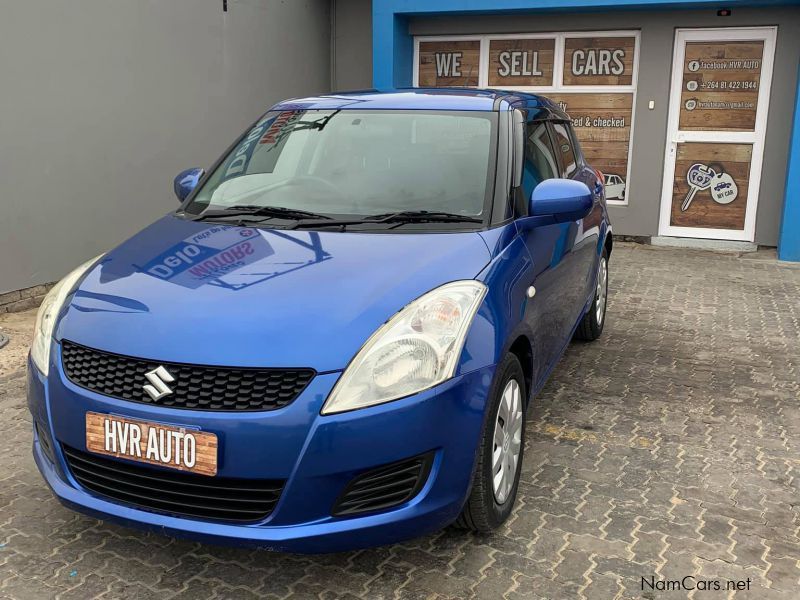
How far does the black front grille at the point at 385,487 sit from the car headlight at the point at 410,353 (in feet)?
0.79

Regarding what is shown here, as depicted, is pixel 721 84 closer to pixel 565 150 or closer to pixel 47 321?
pixel 565 150

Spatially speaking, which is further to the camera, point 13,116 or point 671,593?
point 13,116

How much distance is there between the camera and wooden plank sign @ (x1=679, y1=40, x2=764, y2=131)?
9602mm

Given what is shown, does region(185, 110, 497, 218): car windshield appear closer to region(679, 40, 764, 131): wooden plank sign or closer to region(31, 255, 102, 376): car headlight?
region(31, 255, 102, 376): car headlight

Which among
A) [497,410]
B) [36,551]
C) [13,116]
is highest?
[13,116]

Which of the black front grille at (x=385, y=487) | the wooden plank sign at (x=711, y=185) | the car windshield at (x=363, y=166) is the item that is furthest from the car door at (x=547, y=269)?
the wooden plank sign at (x=711, y=185)

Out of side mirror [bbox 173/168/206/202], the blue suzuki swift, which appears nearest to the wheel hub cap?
the blue suzuki swift

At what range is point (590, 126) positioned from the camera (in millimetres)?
10477

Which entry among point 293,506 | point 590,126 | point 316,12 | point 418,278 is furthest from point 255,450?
point 316,12

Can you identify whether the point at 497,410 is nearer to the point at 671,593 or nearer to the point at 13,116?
the point at 671,593

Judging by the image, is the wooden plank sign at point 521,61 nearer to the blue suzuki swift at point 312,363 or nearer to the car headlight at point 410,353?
the blue suzuki swift at point 312,363

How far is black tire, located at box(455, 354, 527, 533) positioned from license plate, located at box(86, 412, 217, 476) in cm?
97

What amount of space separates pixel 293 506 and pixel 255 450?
23cm

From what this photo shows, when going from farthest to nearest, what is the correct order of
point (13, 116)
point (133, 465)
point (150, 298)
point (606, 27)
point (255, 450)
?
point (606, 27)
point (13, 116)
point (150, 298)
point (133, 465)
point (255, 450)
